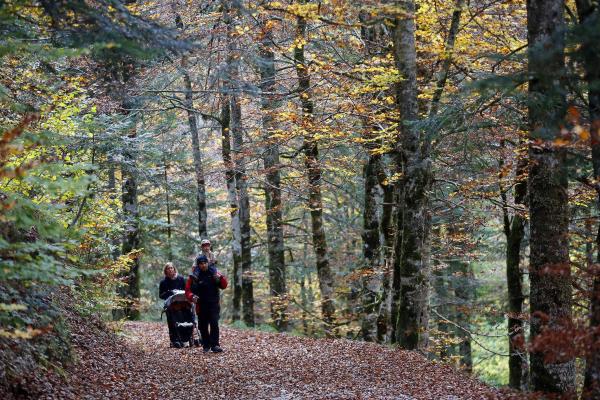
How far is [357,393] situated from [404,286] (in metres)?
3.85

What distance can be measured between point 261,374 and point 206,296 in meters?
2.92

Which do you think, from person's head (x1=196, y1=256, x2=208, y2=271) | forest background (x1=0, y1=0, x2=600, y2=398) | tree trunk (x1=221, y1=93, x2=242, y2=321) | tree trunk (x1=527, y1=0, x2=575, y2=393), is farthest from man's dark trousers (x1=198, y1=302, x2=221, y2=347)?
tree trunk (x1=527, y1=0, x2=575, y2=393)

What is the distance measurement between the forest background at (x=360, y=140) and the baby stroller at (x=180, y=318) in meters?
1.52

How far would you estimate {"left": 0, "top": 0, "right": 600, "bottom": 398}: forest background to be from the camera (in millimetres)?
6004

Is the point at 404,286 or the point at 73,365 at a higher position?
the point at 404,286

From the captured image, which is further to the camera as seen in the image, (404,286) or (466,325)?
(466,325)

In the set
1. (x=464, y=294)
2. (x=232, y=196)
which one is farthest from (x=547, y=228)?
(x=464, y=294)

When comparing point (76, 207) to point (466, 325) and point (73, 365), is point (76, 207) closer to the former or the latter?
point (73, 365)

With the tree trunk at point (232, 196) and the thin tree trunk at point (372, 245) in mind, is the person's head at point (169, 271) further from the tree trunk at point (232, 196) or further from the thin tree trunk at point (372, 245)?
the tree trunk at point (232, 196)

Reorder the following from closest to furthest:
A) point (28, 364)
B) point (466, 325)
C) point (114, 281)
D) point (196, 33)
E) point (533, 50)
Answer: point (533, 50) < point (28, 364) < point (114, 281) < point (196, 33) < point (466, 325)

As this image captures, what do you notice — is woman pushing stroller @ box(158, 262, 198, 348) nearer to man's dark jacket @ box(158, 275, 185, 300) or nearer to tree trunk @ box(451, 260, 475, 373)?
man's dark jacket @ box(158, 275, 185, 300)

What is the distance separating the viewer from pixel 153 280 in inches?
1252

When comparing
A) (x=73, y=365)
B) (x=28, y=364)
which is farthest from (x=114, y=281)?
(x=28, y=364)

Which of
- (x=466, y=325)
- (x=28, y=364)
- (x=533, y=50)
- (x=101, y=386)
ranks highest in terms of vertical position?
(x=533, y=50)
